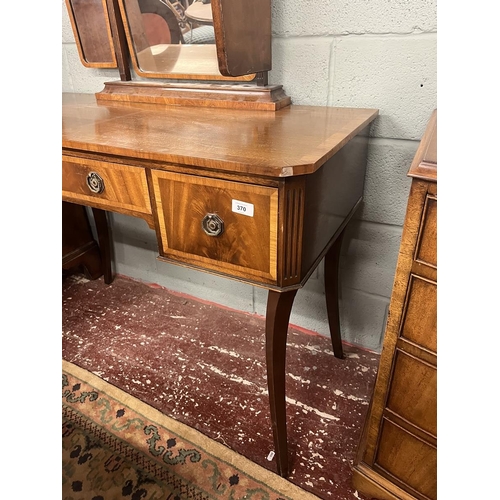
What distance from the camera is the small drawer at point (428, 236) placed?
622 millimetres

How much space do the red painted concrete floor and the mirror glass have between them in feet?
2.93

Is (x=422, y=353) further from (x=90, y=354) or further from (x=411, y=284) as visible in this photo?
(x=90, y=354)

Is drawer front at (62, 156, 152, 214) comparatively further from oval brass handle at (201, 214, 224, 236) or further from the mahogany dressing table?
oval brass handle at (201, 214, 224, 236)

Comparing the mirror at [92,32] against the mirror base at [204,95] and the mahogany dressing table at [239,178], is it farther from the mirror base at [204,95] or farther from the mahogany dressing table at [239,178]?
the mahogany dressing table at [239,178]

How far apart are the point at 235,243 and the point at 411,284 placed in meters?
0.32

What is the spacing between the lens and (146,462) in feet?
3.47

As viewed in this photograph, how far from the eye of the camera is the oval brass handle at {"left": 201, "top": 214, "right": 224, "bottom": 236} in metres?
0.75

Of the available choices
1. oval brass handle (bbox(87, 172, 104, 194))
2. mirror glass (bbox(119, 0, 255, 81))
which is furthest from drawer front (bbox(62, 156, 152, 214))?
mirror glass (bbox(119, 0, 255, 81))

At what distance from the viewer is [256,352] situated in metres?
1.42

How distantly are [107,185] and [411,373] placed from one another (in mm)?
726

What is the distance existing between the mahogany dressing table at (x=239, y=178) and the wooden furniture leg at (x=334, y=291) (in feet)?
0.51

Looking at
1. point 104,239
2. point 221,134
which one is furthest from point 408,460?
point 104,239

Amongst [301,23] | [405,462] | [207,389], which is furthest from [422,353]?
[301,23]
